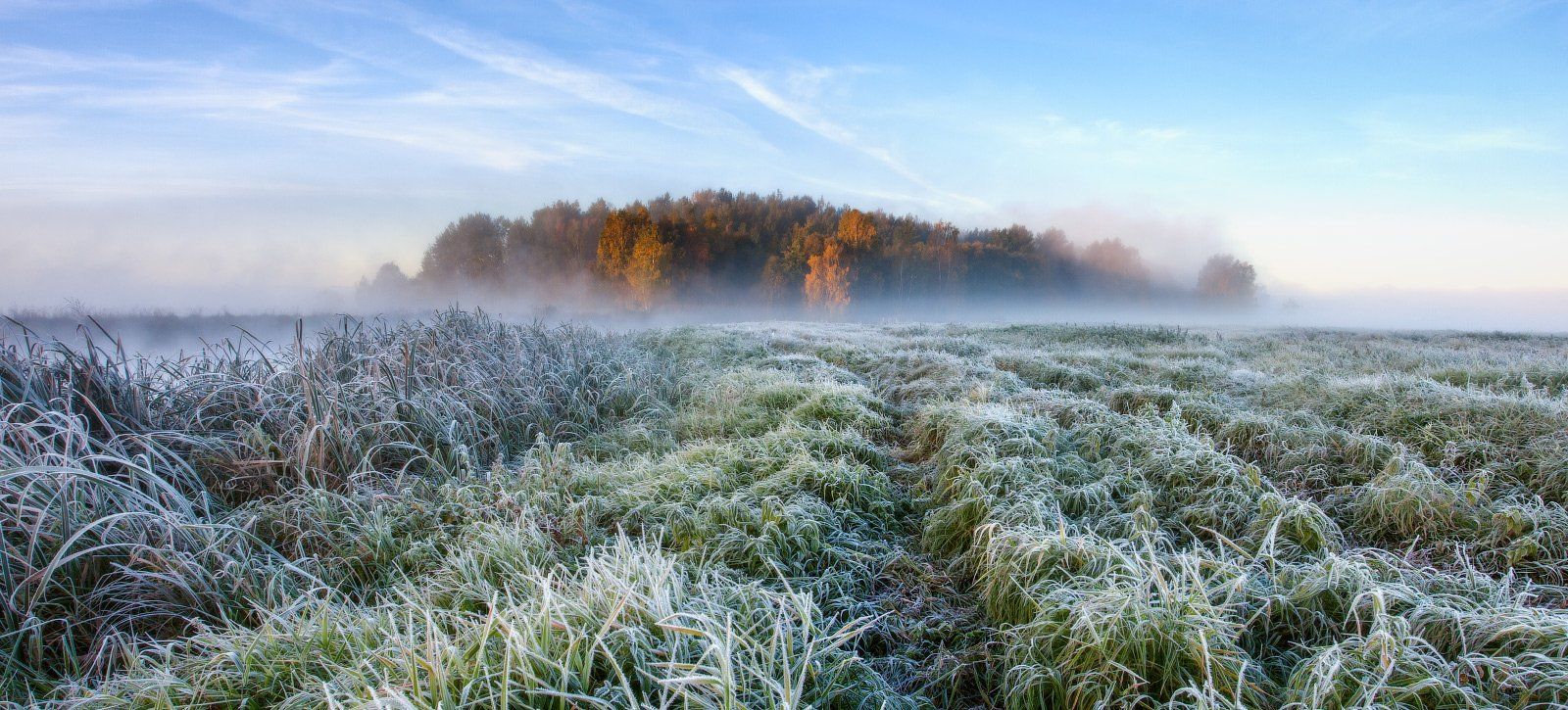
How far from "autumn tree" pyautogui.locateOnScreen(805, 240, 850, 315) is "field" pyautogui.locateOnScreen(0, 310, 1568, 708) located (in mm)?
29335

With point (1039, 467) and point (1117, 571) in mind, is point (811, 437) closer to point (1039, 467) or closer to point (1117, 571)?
point (1039, 467)

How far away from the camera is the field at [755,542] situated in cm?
198

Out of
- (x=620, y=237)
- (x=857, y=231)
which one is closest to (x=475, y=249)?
(x=620, y=237)

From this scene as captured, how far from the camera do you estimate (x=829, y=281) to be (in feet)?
119

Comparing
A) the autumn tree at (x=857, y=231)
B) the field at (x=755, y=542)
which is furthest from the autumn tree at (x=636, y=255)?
the field at (x=755, y=542)

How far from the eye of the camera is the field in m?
1.98

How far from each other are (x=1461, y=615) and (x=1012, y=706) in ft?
5.18

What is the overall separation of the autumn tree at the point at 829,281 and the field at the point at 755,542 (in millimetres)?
29335

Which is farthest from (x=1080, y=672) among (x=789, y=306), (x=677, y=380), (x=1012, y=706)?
(x=789, y=306)

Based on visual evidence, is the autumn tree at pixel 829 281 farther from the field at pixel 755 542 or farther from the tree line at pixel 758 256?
the field at pixel 755 542

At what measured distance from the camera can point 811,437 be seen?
16.4 ft

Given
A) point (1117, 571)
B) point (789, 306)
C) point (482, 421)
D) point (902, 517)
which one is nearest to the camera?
point (1117, 571)

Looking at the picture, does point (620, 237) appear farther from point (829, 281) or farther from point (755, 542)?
point (755, 542)

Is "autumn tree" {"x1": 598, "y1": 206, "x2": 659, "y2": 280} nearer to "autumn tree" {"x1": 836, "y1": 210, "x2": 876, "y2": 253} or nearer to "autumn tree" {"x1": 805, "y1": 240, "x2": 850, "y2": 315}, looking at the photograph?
"autumn tree" {"x1": 805, "y1": 240, "x2": 850, "y2": 315}
